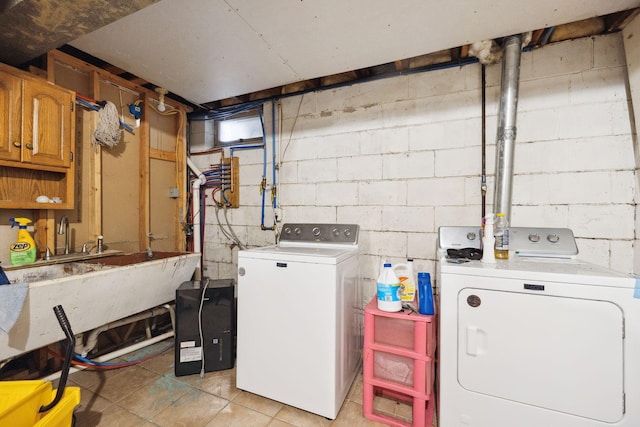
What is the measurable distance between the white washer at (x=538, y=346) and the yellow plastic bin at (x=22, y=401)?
69.6 inches

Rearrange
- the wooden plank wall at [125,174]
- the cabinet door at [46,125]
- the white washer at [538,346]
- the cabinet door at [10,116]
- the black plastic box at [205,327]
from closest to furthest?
the white washer at [538,346] < the cabinet door at [10,116] < the cabinet door at [46,125] < the black plastic box at [205,327] < the wooden plank wall at [125,174]

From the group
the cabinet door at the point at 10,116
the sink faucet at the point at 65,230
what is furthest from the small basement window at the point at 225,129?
the cabinet door at the point at 10,116

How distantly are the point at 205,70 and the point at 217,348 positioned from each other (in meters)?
2.25

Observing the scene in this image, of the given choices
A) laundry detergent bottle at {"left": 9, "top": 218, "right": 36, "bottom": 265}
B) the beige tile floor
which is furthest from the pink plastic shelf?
laundry detergent bottle at {"left": 9, "top": 218, "right": 36, "bottom": 265}

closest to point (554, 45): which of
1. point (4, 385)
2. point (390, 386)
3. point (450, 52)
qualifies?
point (450, 52)

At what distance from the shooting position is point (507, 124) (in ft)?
6.02

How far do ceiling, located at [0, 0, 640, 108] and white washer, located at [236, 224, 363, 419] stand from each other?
1450 millimetres

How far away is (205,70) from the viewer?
2.21 metres

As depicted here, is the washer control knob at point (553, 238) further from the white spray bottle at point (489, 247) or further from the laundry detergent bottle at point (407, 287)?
the laundry detergent bottle at point (407, 287)

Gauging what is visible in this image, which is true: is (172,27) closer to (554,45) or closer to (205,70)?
(205,70)

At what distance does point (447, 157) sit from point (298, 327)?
1676 mm

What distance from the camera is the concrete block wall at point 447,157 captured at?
5.70ft

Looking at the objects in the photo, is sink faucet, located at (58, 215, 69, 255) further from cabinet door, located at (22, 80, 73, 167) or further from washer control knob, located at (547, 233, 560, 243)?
washer control knob, located at (547, 233, 560, 243)

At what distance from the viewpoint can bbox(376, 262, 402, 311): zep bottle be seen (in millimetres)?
1534
